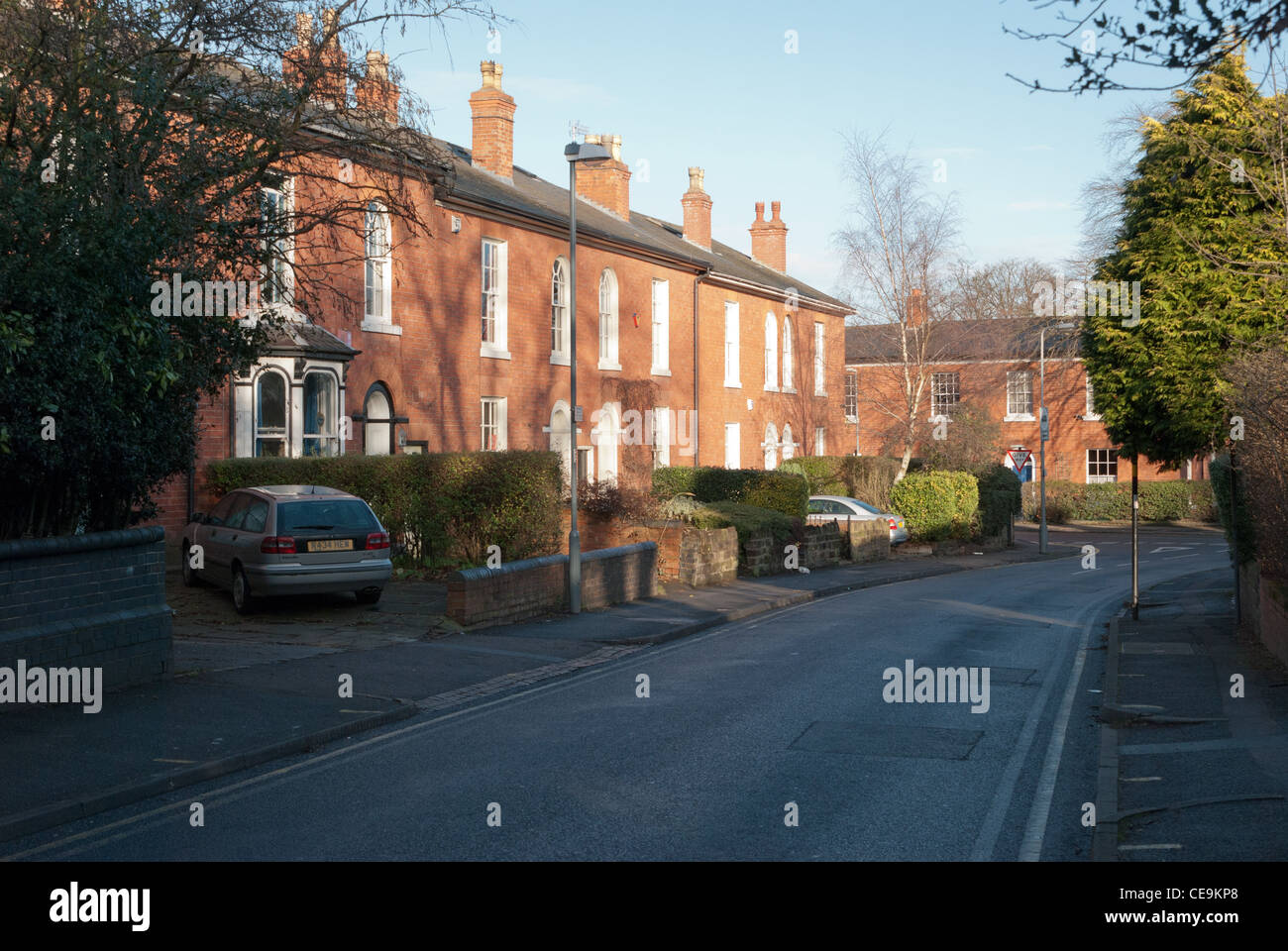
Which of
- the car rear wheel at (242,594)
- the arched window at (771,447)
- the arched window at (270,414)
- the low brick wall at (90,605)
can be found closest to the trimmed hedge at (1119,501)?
the arched window at (771,447)

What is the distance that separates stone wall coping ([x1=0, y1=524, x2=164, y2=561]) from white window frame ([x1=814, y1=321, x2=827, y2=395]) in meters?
39.5

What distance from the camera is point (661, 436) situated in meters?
36.6

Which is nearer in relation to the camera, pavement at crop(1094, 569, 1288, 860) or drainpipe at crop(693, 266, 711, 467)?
pavement at crop(1094, 569, 1288, 860)

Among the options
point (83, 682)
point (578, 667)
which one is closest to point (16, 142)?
point (83, 682)

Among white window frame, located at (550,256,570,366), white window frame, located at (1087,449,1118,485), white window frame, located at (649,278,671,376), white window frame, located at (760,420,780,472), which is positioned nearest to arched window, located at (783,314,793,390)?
white window frame, located at (760,420,780,472)

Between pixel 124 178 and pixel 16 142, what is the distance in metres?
1.34

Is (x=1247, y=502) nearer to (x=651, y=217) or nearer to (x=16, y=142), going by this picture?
(x=16, y=142)

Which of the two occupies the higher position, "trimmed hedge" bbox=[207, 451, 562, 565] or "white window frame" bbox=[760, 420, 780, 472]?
"white window frame" bbox=[760, 420, 780, 472]

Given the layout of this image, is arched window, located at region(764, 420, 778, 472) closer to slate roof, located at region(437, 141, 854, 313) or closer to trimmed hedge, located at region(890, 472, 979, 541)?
slate roof, located at region(437, 141, 854, 313)

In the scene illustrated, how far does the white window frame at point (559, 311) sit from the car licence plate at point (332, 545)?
16.7 m

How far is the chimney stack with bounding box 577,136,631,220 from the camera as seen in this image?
39500 mm

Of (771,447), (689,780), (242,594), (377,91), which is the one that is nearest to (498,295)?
(242,594)

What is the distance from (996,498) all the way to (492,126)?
735 inches
